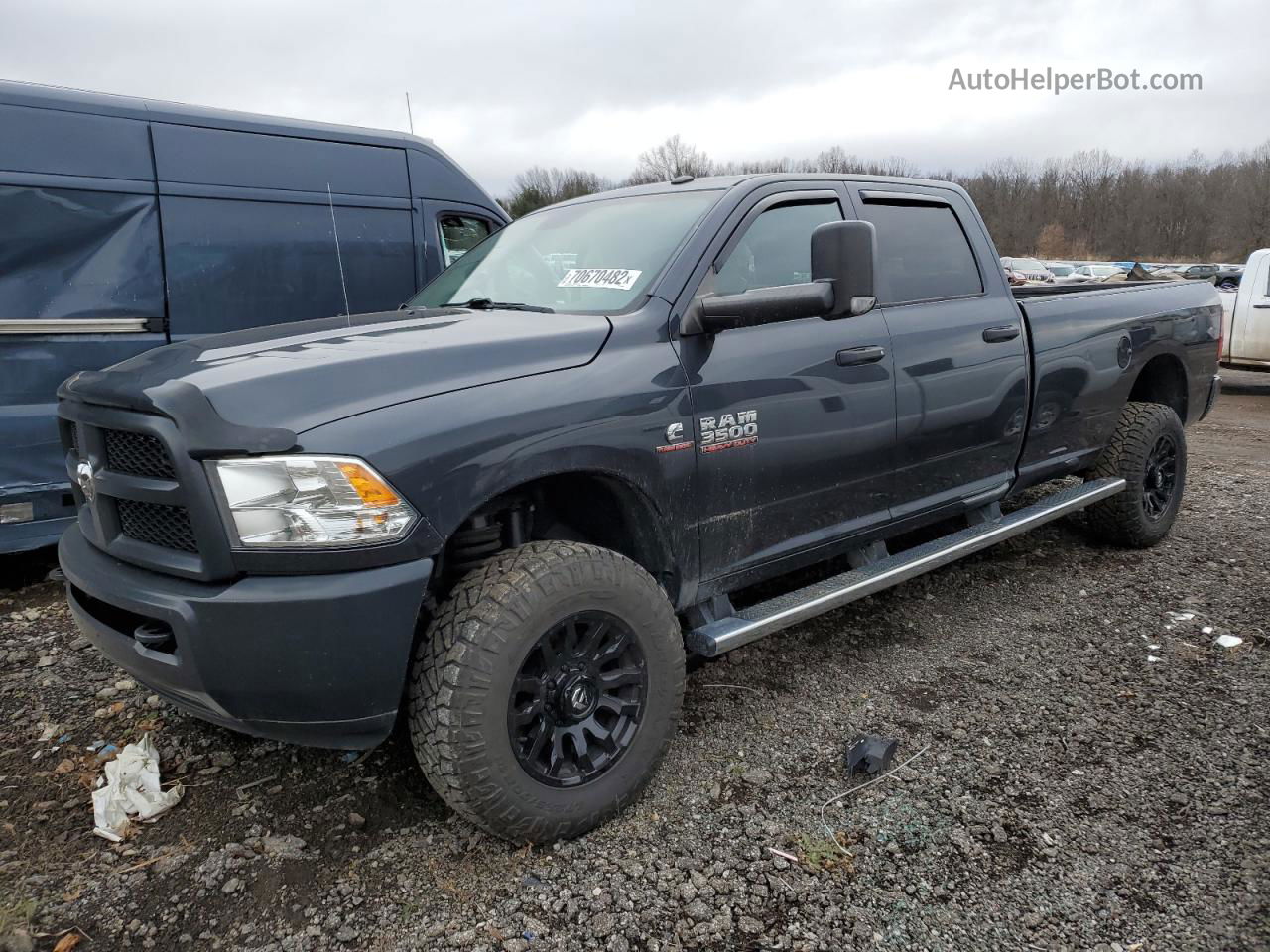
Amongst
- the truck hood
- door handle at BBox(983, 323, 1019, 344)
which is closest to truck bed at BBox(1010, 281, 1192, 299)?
door handle at BBox(983, 323, 1019, 344)

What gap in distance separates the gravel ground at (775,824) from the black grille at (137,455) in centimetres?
109

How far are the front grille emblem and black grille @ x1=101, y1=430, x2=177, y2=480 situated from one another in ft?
0.34

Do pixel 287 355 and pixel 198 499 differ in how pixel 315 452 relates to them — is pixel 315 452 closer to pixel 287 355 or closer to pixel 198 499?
pixel 198 499

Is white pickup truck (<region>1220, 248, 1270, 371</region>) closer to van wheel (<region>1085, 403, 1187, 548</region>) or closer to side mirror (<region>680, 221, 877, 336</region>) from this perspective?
van wheel (<region>1085, 403, 1187, 548</region>)

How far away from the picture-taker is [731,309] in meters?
2.74

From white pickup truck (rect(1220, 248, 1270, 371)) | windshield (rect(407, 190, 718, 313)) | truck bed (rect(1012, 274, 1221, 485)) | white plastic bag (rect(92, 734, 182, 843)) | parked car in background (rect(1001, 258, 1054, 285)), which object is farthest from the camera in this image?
parked car in background (rect(1001, 258, 1054, 285))

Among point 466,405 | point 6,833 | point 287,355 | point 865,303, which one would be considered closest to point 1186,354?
point 865,303

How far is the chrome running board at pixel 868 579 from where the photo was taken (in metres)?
2.93

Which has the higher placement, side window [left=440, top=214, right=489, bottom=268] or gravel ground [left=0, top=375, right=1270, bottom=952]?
side window [left=440, top=214, right=489, bottom=268]

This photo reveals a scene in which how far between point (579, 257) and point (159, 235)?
3.10m

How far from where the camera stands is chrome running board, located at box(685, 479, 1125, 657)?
2934 millimetres

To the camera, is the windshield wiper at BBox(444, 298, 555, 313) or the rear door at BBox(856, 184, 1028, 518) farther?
the rear door at BBox(856, 184, 1028, 518)

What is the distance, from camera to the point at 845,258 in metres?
2.72

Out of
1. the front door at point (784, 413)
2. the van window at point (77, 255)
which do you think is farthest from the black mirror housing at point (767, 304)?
the van window at point (77, 255)
